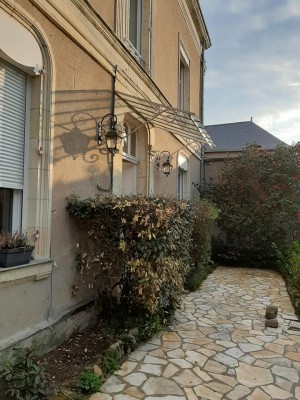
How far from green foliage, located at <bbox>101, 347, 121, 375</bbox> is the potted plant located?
1432 mm

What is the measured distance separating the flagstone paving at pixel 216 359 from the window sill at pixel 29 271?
1383 mm

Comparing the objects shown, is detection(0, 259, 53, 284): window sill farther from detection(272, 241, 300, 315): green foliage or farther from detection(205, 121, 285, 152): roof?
detection(205, 121, 285, 152): roof

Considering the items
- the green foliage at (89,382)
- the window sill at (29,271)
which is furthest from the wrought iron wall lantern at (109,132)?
the green foliage at (89,382)

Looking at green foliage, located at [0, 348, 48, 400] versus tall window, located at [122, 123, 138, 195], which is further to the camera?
tall window, located at [122, 123, 138, 195]

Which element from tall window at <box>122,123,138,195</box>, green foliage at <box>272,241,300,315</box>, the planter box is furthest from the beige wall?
green foliage at <box>272,241,300,315</box>

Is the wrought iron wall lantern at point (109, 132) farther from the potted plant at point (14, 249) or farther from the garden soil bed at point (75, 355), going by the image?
the garden soil bed at point (75, 355)

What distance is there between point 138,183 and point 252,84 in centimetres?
790

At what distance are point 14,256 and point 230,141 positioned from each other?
13.7 meters

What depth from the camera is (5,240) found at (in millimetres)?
3000

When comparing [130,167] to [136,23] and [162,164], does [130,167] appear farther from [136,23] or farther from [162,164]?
[136,23]

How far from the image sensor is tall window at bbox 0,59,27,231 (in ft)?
10.3

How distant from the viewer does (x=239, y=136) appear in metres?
15.5

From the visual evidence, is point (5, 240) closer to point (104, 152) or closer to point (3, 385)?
point (3, 385)

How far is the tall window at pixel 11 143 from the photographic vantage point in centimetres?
315
